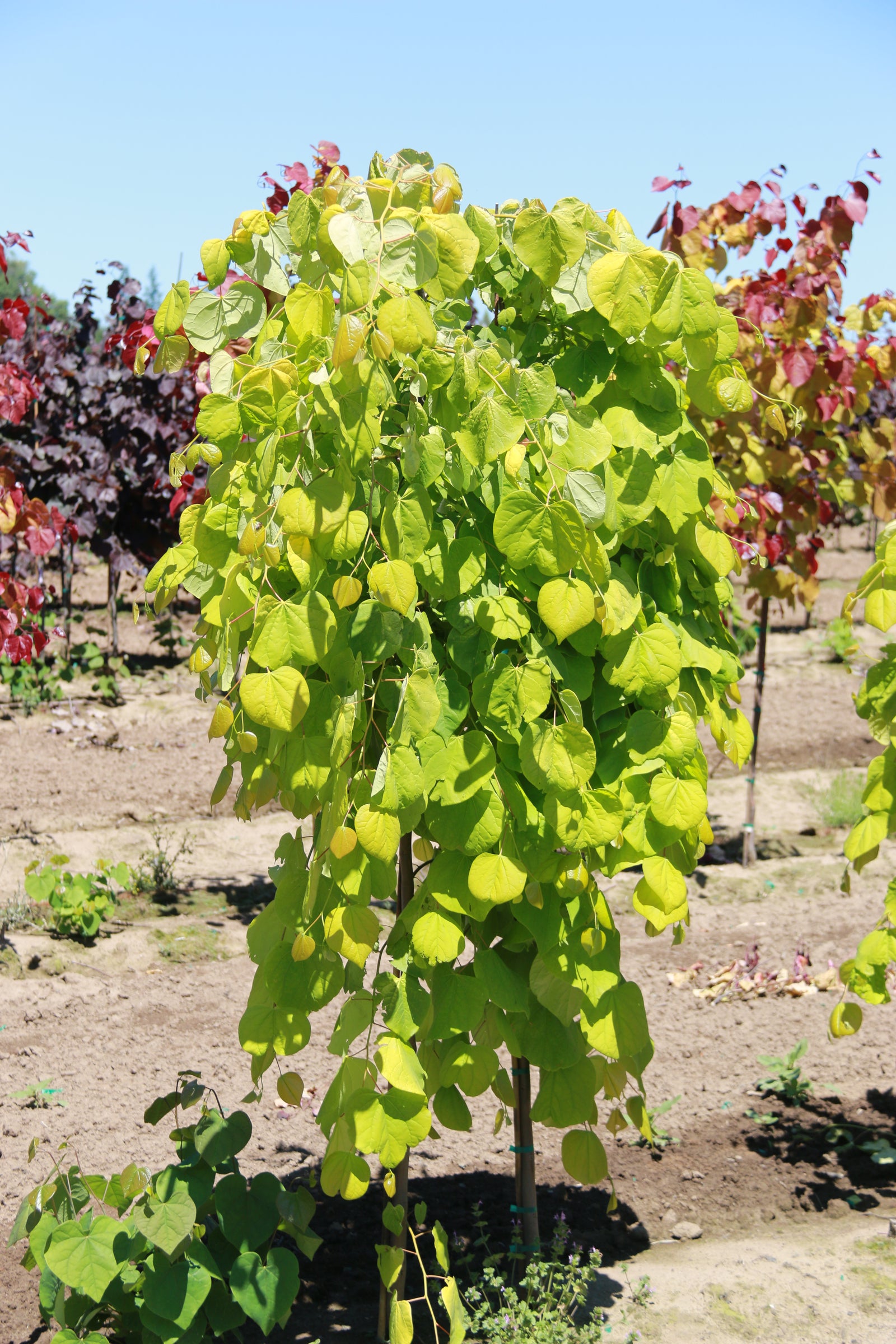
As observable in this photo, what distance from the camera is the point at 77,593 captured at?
11336mm

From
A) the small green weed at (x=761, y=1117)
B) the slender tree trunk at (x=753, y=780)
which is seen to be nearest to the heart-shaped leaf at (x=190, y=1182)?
the small green weed at (x=761, y=1117)

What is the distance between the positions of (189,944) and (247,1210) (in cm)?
237

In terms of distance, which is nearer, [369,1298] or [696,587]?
[696,587]

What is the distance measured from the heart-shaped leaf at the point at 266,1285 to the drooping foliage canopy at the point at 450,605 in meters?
0.29

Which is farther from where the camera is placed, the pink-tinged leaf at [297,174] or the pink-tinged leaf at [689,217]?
the pink-tinged leaf at [689,217]

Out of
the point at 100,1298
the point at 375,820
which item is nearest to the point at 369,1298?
the point at 100,1298

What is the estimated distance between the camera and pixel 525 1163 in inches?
85.7

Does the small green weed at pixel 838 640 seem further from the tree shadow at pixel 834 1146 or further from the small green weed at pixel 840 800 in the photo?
the tree shadow at pixel 834 1146

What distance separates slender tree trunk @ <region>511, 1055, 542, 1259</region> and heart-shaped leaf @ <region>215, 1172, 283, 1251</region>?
0.49 metres

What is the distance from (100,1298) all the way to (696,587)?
1588mm

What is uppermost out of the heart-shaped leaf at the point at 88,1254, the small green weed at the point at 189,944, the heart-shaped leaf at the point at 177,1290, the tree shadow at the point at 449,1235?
the heart-shaped leaf at the point at 88,1254

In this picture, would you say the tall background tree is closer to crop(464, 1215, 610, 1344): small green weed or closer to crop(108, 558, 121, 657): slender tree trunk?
crop(464, 1215, 610, 1344): small green weed

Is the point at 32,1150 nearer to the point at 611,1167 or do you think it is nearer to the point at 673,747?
the point at 673,747

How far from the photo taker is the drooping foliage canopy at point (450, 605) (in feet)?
5.06
